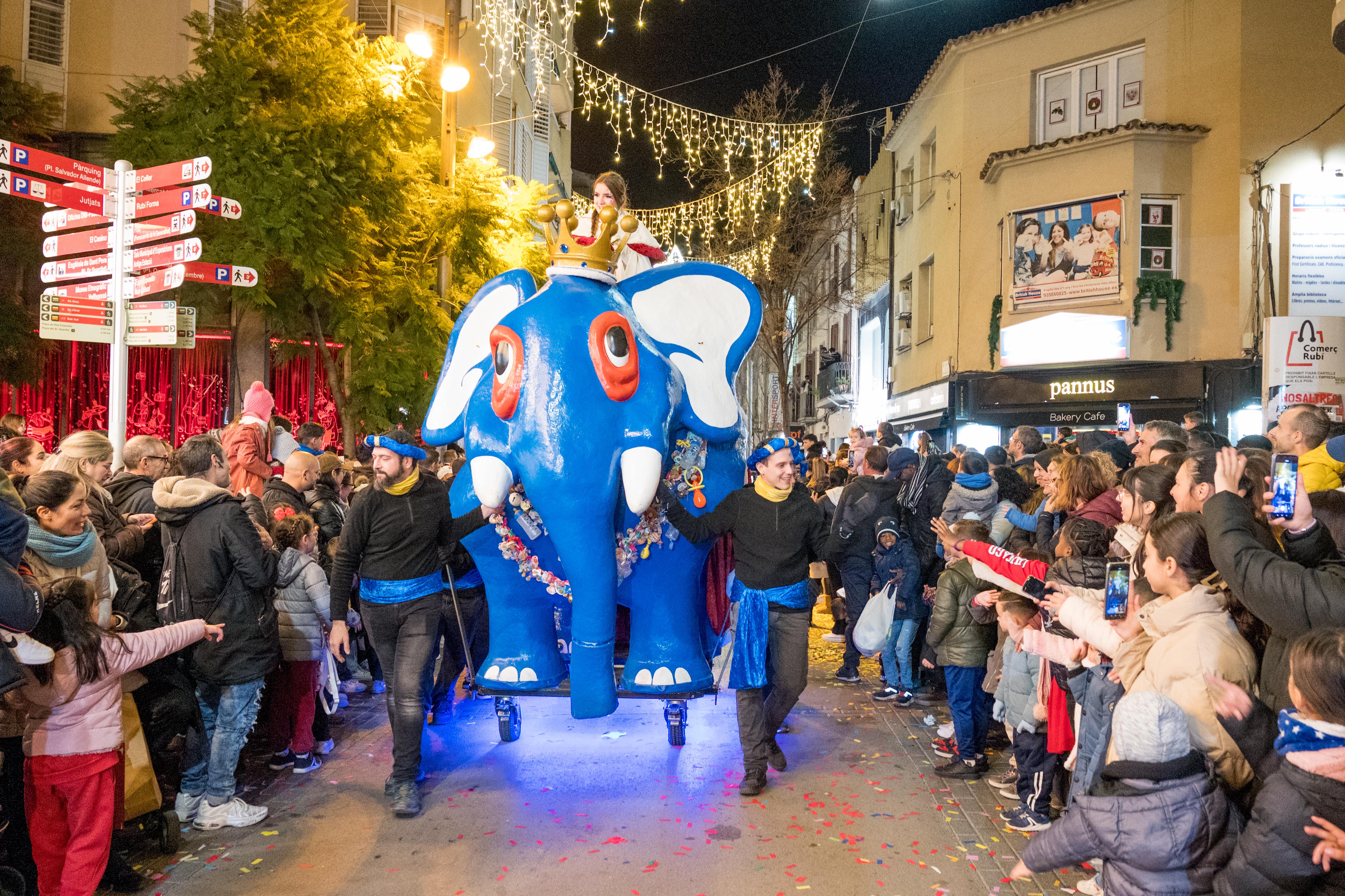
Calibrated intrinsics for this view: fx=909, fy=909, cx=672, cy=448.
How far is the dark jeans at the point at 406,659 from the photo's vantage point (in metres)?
4.53

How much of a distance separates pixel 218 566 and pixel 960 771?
4001 mm

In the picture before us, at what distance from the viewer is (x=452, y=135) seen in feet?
39.3

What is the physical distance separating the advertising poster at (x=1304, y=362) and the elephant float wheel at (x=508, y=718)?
9676 mm

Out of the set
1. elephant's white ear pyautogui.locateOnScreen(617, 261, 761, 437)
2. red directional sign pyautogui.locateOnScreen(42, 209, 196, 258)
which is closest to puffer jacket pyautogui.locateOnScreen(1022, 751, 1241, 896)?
elephant's white ear pyautogui.locateOnScreen(617, 261, 761, 437)

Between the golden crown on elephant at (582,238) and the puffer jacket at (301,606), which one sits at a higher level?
the golden crown on elephant at (582,238)

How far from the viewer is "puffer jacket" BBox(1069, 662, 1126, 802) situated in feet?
12.0

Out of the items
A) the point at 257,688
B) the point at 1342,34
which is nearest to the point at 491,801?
the point at 257,688

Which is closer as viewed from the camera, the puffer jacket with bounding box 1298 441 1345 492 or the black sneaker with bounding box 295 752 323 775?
the puffer jacket with bounding box 1298 441 1345 492

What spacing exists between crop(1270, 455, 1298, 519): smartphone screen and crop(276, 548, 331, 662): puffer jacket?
446 centimetres

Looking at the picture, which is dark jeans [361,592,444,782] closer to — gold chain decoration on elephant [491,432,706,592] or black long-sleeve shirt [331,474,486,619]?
black long-sleeve shirt [331,474,486,619]

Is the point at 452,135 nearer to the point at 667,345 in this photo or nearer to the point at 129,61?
the point at 129,61

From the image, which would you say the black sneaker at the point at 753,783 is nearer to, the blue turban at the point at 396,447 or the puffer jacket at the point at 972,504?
the blue turban at the point at 396,447

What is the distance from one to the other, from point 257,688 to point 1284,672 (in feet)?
14.1

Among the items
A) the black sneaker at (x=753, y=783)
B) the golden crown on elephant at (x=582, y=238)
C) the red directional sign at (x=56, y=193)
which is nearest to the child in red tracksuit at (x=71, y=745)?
the golden crown on elephant at (x=582, y=238)
